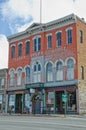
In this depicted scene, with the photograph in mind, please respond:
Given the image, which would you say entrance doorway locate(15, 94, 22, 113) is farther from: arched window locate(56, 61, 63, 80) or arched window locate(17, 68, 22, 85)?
arched window locate(56, 61, 63, 80)

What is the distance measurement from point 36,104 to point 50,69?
6.05 m

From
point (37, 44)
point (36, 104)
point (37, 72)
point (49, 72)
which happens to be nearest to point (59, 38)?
point (37, 44)

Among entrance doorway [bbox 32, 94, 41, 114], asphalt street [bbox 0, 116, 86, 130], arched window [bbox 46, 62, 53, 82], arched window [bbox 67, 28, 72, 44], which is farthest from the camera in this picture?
entrance doorway [bbox 32, 94, 41, 114]

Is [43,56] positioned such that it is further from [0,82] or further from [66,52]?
[0,82]

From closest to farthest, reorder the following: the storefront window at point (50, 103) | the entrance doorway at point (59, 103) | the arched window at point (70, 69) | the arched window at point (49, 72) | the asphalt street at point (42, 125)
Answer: the asphalt street at point (42, 125), the arched window at point (70, 69), the entrance doorway at point (59, 103), the storefront window at point (50, 103), the arched window at point (49, 72)

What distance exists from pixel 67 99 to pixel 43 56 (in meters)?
8.44

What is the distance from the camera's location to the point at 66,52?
141 ft

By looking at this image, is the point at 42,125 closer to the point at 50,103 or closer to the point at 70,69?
the point at 70,69

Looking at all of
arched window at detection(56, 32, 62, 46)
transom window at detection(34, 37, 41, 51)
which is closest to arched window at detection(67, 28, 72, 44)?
arched window at detection(56, 32, 62, 46)

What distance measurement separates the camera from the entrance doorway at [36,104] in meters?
45.6

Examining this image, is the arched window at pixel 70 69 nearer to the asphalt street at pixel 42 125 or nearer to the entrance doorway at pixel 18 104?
the entrance doorway at pixel 18 104

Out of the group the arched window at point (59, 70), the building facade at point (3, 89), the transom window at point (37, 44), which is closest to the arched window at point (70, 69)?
the arched window at point (59, 70)

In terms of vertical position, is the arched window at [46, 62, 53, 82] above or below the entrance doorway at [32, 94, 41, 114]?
above

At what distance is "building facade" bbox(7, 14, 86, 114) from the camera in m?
41.4
